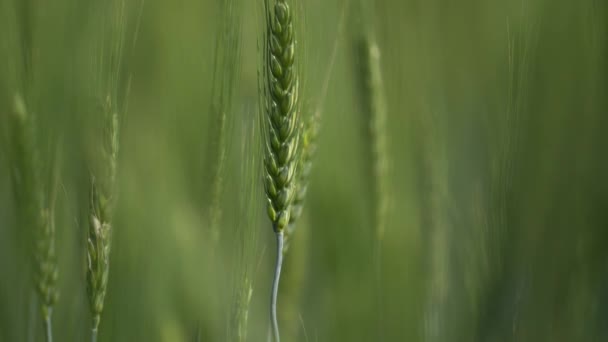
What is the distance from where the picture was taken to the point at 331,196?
1.69 m

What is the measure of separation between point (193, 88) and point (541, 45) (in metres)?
0.76

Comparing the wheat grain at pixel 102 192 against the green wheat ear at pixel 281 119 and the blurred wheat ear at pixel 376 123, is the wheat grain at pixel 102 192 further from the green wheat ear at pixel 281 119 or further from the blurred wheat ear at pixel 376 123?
the blurred wheat ear at pixel 376 123

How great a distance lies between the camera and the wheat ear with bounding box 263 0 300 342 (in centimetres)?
96

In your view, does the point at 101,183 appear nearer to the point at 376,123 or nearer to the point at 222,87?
the point at 222,87

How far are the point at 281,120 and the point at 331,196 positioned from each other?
2.36ft

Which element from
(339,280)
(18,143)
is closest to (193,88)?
(339,280)

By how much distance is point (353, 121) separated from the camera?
1839 mm

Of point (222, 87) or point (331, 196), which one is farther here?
point (331, 196)

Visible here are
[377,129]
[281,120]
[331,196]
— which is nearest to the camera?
[281,120]

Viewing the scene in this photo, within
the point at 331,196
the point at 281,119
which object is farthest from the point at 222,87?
the point at 331,196

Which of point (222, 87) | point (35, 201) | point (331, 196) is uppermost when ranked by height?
point (222, 87)

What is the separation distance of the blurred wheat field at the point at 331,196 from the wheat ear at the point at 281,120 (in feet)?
0.35

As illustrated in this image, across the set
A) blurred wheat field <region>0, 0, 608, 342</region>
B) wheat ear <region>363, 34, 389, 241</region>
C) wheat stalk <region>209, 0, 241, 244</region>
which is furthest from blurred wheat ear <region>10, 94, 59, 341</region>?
wheat ear <region>363, 34, 389, 241</region>

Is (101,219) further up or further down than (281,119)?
further down
